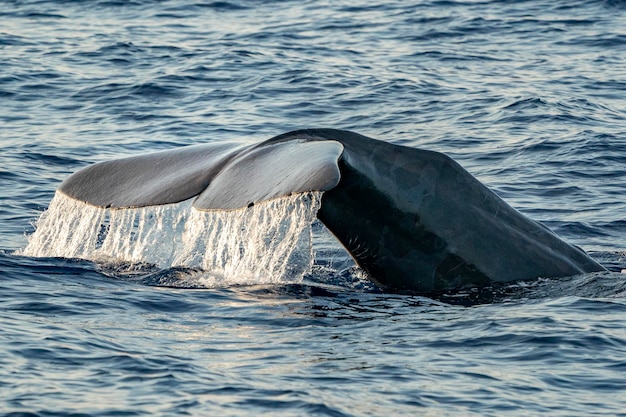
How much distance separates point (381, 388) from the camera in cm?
634

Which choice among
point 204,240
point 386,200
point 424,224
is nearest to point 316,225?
point 204,240

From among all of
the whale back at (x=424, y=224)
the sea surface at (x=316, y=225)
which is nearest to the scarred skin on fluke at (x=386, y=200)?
the whale back at (x=424, y=224)

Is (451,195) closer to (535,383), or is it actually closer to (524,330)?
(524,330)

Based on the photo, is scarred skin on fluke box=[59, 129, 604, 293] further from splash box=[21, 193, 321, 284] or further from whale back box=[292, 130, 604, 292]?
splash box=[21, 193, 321, 284]

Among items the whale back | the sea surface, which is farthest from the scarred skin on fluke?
the sea surface

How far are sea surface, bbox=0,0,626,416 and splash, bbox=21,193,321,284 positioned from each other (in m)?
0.16

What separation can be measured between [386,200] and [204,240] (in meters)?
1.96

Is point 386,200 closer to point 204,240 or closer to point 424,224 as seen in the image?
point 424,224

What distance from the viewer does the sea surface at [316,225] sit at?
641 centimetres

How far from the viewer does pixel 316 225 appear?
11688 millimetres

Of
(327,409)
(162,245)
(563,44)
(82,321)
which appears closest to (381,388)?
(327,409)

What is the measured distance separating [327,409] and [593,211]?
6.69 metres

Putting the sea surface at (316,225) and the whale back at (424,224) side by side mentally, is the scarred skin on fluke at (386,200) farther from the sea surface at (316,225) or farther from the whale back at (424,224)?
the sea surface at (316,225)

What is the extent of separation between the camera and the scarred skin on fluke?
7062 millimetres
